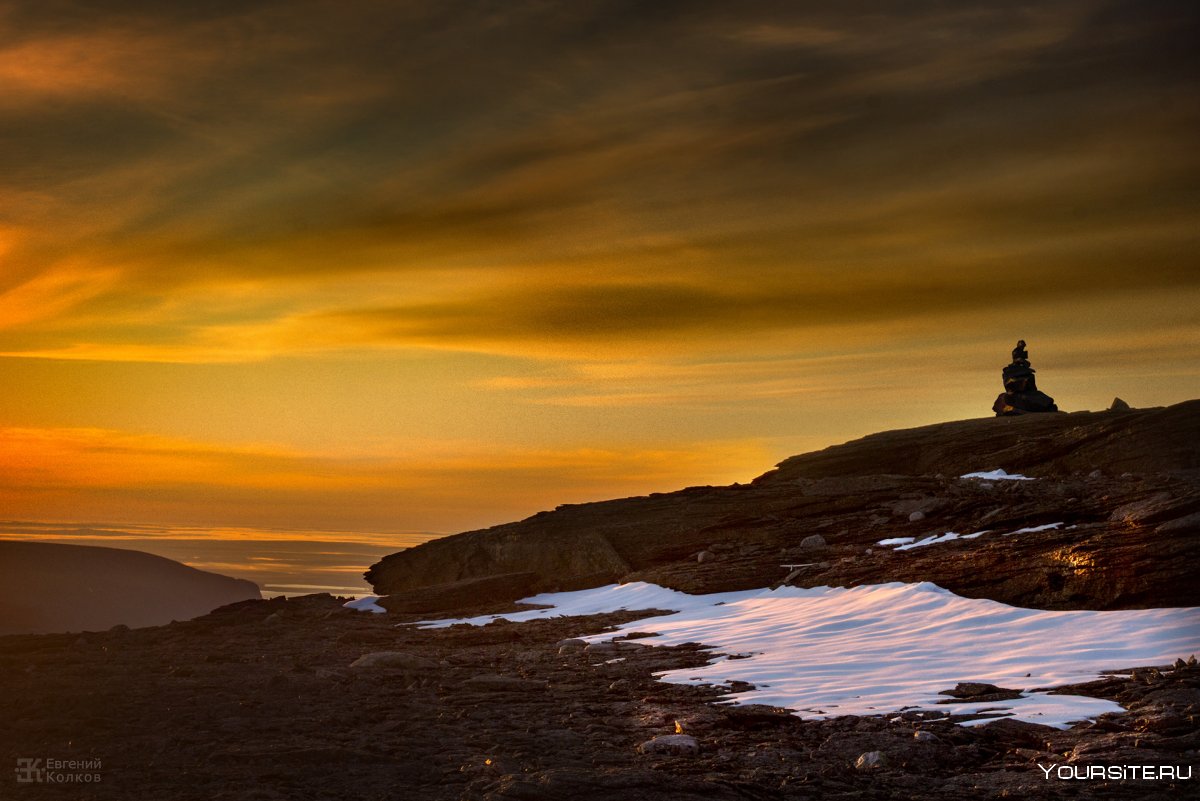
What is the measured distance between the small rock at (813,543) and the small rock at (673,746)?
20.0 meters

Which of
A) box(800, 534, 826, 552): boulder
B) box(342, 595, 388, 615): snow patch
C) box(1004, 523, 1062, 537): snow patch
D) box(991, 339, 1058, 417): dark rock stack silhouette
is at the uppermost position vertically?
box(991, 339, 1058, 417): dark rock stack silhouette

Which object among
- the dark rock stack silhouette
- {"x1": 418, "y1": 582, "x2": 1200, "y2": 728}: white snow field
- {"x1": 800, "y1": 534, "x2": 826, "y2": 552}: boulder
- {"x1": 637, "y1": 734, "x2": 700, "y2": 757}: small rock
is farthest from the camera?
the dark rock stack silhouette

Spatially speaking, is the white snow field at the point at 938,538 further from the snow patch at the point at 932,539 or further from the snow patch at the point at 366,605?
the snow patch at the point at 366,605

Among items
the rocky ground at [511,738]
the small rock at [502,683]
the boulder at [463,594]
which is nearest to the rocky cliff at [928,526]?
the boulder at [463,594]

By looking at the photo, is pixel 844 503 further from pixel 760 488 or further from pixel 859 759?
pixel 859 759

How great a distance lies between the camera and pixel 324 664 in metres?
22.0

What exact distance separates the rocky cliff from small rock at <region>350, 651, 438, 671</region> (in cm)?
1156

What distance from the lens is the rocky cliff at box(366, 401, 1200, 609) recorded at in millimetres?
20656

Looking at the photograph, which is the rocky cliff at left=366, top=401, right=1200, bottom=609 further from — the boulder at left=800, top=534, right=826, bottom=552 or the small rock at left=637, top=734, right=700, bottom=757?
the small rock at left=637, top=734, right=700, bottom=757

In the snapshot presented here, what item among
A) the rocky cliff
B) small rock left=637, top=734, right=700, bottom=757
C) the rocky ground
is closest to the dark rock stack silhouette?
the rocky cliff

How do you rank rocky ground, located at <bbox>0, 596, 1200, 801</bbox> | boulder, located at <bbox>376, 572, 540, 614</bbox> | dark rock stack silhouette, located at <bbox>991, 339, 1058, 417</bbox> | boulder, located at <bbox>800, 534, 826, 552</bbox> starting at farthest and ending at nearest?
dark rock stack silhouette, located at <bbox>991, 339, 1058, 417</bbox> → boulder, located at <bbox>376, 572, 540, 614</bbox> → boulder, located at <bbox>800, 534, 826, 552</bbox> → rocky ground, located at <bbox>0, 596, 1200, 801</bbox>

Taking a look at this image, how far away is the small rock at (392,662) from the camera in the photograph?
2055 centimetres

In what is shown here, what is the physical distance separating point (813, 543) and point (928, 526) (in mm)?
3795

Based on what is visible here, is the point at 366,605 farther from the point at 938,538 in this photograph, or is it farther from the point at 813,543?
the point at 938,538
